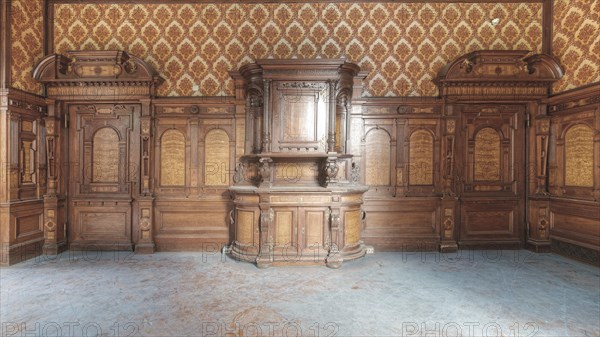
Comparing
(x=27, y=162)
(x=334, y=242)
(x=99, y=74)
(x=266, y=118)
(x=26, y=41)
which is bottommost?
(x=334, y=242)

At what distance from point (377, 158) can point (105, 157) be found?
4911 millimetres

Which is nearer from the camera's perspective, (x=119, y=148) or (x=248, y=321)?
(x=248, y=321)

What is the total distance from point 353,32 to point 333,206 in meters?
3.22

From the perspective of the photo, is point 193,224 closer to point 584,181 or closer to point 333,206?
point 333,206

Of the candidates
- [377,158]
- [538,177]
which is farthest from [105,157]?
[538,177]

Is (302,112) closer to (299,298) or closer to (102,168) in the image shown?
(299,298)

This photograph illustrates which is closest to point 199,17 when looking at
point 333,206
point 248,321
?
point 333,206

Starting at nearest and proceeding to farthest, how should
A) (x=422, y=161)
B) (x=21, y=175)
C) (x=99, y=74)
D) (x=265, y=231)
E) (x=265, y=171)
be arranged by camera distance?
(x=265, y=231) < (x=265, y=171) < (x=21, y=175) < (x=99, y=74) < (x=422, y=161)

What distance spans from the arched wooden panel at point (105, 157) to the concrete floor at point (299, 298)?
1.41 meters

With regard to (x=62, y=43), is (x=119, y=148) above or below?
below

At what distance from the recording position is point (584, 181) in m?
5.11

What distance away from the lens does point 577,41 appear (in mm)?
5168

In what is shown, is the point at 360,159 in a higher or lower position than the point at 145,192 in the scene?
higher

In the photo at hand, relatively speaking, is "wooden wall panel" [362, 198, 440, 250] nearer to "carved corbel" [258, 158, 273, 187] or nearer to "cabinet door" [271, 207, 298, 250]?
"cabinet door" [271, 207, 298, 250]
